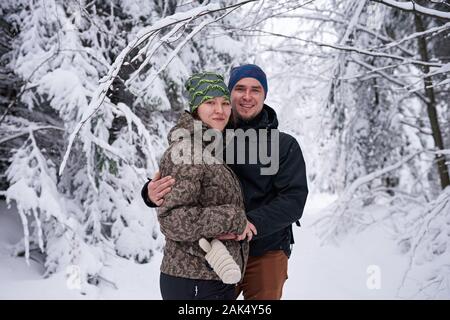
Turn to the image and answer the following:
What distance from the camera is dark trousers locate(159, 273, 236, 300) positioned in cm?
171

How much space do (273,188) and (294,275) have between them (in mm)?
4732

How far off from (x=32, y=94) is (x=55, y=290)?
2.65 meters

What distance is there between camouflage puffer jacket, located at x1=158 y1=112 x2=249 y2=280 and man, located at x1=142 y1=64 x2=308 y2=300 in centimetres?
19

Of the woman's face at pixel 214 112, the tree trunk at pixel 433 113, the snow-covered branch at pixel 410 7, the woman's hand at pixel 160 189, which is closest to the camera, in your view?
the woman's hand at pixel 160 189

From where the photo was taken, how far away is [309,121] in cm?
849

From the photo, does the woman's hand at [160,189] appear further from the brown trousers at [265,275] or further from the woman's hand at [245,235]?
the brown trousers at [265,275]

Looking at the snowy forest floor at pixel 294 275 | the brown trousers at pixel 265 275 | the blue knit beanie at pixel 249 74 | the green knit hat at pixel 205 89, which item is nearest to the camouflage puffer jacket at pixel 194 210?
the green knit hat at pixel 205 89

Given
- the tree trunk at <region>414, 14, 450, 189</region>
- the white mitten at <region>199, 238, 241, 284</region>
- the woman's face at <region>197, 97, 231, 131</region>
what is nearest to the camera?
the white mitten at <region>199, 238, 241, 284</region>

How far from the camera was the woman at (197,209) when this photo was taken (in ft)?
5.29

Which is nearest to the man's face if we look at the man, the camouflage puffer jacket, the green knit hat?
the man

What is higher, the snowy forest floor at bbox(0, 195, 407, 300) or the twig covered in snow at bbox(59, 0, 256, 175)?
the twig covered in snow at bbox(59, 0, 256, 175)

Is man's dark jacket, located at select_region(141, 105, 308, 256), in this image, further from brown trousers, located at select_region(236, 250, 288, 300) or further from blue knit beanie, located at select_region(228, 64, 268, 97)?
blue knit beanie, located at select_region(228, 64, 268, 97)

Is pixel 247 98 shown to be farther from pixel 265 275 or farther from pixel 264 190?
pixel 265 275

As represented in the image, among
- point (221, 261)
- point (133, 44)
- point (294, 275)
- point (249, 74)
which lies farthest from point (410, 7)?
point (294, 275)
